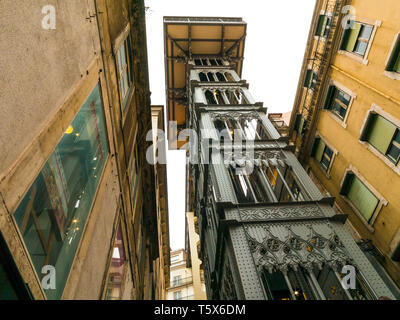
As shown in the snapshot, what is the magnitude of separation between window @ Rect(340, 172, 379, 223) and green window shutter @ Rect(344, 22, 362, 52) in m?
7.44

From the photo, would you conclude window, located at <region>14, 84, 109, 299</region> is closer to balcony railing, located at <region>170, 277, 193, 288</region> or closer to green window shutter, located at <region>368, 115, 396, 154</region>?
green window shutter, located at <region>368, 115, 396, 154</region>

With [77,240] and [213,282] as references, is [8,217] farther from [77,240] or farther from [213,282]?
[213,282]

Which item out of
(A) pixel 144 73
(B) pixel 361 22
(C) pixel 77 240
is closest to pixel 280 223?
(C) pixel 77 240

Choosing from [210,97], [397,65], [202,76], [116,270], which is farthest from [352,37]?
[116,270]

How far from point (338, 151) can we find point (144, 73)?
40.5 feet

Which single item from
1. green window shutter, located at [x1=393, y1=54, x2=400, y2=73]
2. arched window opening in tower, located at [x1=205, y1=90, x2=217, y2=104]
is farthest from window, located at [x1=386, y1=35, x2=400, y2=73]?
arched window opening in tower, located at [x1=205, y1=90, x2=217, y2=104]

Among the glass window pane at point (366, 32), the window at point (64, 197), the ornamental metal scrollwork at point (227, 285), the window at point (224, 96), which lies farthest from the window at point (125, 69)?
the glass window pane at point (366, 32)

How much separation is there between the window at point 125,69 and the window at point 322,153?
12.9m

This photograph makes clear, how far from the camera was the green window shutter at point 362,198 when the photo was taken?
38.4ft

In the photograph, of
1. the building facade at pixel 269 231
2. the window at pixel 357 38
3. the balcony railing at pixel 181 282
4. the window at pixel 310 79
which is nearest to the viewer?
the building facade at pixel 269 231

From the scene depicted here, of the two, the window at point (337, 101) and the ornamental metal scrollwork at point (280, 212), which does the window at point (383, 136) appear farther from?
the ornamental metal scrollwork at point (280, 212)

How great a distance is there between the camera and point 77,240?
211 inches

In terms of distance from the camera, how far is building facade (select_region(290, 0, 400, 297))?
35.2 ft
